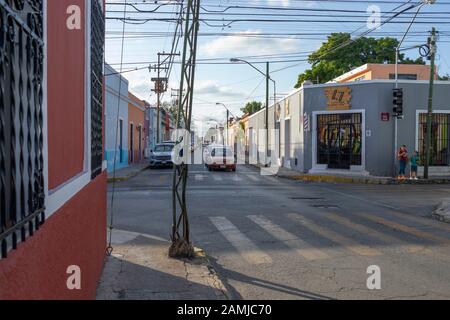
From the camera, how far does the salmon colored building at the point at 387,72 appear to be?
40656 mm

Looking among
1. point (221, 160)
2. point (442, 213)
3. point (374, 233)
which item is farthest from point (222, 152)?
point (374, 233)

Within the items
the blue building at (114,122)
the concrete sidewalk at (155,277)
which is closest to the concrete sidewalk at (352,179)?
the blue building at (114,122)

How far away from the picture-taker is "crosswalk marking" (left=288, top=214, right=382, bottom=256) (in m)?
8.68

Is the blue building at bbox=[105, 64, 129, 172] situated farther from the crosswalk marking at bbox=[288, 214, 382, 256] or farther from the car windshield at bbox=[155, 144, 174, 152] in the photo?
the crosswalk marking at bbox=[288, 214, 382, 256]

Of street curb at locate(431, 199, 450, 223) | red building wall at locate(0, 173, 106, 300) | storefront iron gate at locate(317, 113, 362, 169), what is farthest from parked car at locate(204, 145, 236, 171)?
red building wall at locate(0, 173, 106, 300)

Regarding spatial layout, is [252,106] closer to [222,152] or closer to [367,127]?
[222,152]

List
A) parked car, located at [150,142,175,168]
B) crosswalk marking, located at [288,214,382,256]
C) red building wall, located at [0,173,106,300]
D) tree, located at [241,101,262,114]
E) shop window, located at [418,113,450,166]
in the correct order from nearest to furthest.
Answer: red building wall, located at [0,173,106,300] → crosswalk marking, located at [288,214,382,256] → shop window, located at [418,113,450,166] → parked car, located at [150,142,175,168] → tree, located at [241,101,262,114]

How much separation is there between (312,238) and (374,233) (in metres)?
1.45

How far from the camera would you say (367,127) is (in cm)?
2603

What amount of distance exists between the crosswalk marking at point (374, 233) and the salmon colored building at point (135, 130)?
27.5 meters

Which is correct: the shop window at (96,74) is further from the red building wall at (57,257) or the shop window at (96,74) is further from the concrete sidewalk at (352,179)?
the concrete sidewalk at (352,179)

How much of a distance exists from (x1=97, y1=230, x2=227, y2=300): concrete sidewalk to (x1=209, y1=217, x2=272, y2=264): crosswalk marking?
854mm

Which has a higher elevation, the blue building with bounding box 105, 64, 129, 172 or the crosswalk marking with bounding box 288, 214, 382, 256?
the blue building with bounding box 105, 64, 129, 172
